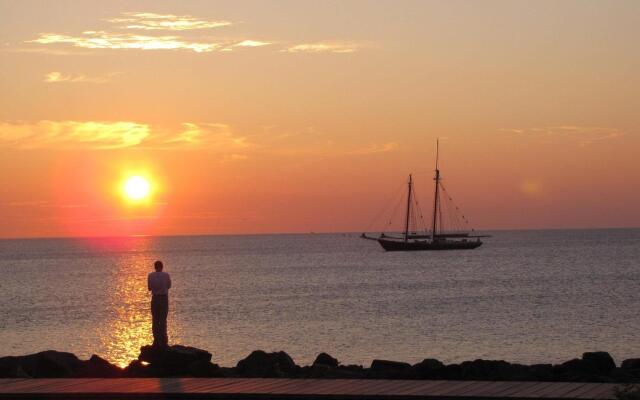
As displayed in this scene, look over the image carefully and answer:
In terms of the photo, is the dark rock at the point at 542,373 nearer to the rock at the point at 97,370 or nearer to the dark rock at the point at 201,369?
the dark rock at the point at 201,369

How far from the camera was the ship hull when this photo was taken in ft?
592

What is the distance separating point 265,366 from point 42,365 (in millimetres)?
4863

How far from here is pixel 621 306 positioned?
6762cm

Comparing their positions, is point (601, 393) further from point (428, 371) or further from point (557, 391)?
point (428, 371)

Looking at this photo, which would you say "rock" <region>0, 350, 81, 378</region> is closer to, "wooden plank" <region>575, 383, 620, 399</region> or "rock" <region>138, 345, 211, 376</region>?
"rock" <region>138, 345, 211, 376</region>

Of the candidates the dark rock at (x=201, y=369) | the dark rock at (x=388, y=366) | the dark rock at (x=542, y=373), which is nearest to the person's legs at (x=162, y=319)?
the dark rock at (x=201, y=369)

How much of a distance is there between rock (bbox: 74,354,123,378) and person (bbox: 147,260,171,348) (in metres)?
1.32

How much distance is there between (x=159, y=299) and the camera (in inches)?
924

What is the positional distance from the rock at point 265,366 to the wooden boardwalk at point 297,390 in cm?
498

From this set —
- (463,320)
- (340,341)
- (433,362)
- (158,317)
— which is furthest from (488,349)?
(158,317)

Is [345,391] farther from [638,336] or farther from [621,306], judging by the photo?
[621,306]

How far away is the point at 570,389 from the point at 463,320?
42.0 m

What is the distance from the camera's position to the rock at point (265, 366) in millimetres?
23641

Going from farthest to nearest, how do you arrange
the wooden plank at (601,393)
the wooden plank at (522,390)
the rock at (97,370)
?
the rock at (97,370)
the wooden plank at (522,390)
the wooden plank at (601,393)
